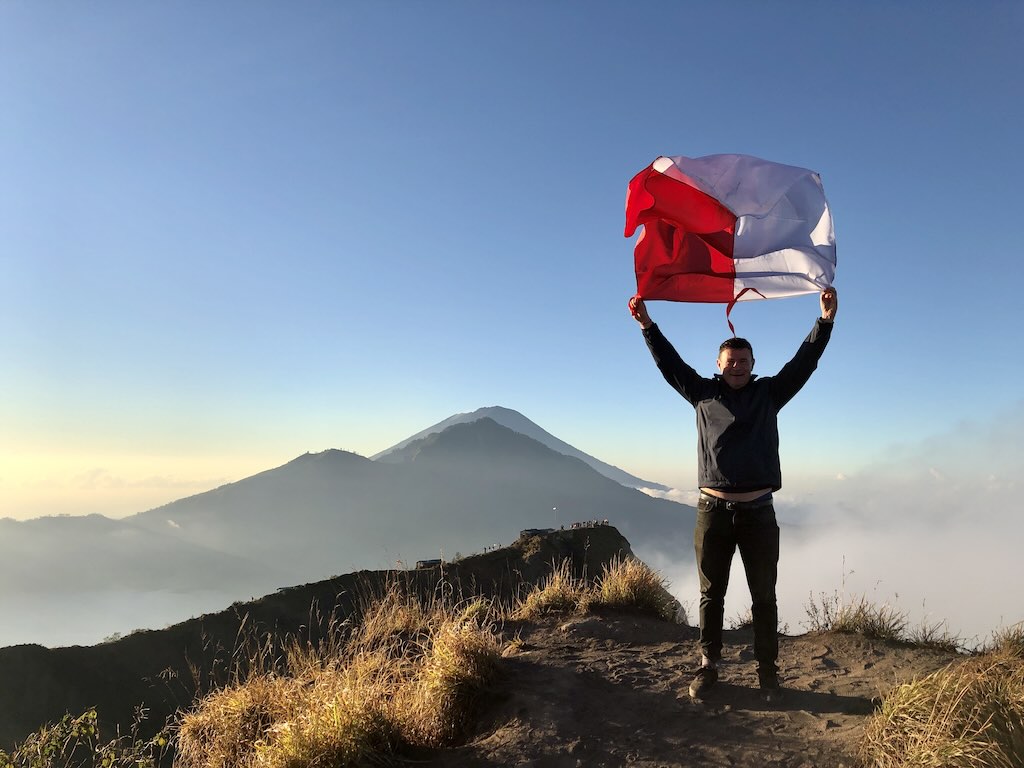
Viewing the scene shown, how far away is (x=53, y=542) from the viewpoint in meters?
195

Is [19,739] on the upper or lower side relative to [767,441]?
lower

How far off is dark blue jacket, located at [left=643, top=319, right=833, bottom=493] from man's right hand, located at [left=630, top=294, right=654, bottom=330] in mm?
497

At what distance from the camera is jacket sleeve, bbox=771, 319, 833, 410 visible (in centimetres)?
459

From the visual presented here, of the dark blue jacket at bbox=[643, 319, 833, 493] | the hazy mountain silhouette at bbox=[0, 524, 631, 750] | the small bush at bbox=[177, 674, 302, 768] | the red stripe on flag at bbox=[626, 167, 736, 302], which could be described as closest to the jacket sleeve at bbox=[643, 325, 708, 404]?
the dark blue jacket at bbox=[643, 319, 833, 493]

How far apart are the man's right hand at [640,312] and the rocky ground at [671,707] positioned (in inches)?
116

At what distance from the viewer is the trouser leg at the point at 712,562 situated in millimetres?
4543

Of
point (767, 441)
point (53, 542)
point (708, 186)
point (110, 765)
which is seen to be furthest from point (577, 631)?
point (53, 542)

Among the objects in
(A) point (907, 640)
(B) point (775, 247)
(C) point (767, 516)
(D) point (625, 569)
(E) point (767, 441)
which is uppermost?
(B) point (775, 247)

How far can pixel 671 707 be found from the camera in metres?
4.55

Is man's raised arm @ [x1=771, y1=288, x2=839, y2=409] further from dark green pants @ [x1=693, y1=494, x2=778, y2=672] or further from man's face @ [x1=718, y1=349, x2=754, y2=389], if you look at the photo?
dark green pants @ [x1=693, y1=494, x2=778, y2=672]

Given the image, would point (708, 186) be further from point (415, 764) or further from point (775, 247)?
point (415, 764)

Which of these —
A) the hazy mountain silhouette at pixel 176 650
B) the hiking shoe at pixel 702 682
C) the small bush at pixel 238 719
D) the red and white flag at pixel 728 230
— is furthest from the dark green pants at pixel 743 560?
the hazy mountain silhouette at pixel 176 650

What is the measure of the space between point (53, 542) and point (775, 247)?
811ft

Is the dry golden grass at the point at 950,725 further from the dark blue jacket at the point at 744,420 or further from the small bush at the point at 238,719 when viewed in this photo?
the small bush at the point at 238,719
